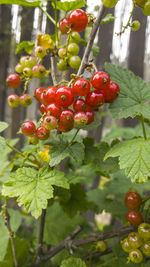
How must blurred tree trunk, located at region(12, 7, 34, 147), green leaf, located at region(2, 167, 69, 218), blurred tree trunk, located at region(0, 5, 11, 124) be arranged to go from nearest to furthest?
green leaf, located at region(2, 167, 69, 218) → blurred tree trunk, located at region(12, 7, 34, 147) → blurred tree trunk, located at region(0, 5, 11, 124)

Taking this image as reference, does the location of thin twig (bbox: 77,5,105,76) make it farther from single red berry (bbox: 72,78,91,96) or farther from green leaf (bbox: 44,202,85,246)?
green leaf (bbox: 44,202,85,246)

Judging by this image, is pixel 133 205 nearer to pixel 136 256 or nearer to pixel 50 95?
pixel 136 256

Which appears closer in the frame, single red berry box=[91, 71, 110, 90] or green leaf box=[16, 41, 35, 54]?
single red berry box=[91, 71, 110, 90]

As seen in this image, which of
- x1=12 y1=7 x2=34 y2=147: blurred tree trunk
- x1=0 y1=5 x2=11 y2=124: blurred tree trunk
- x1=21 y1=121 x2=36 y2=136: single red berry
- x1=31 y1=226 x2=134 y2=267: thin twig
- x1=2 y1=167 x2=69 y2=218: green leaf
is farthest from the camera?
x1=0 y1=5 x2=11 y2=124: blurred tree trunk

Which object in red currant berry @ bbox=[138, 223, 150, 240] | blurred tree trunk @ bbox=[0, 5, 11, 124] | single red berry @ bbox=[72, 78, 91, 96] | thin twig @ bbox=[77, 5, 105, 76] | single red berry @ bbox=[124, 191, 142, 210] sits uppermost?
blurred tree trunk @ bbox=[0, 5, 11, 124]

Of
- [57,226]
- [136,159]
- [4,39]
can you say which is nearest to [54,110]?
[136,159]

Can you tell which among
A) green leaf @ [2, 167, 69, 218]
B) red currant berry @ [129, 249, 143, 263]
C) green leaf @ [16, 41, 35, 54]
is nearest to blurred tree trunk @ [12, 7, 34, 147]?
green leaf @ [16, 41, 35, 54]

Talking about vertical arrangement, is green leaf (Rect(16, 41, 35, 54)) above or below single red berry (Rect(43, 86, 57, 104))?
above
